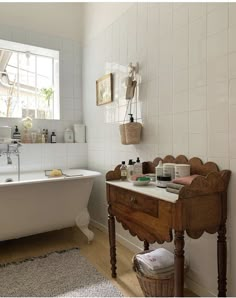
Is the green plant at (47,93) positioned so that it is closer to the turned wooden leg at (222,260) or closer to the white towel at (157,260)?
the white towel at (157,260)

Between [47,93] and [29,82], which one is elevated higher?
[29,82]

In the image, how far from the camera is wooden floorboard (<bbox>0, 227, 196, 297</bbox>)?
187cm

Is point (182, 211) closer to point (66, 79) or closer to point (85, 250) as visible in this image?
point (85, 250)

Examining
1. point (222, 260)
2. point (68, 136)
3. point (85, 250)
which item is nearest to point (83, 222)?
point (85, 250)

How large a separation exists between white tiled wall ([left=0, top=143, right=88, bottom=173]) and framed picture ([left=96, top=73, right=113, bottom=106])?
2.33 feet

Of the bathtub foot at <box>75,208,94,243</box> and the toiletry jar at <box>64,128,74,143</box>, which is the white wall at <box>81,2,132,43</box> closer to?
the toiletry jar at <box>64,128,74,143</box>

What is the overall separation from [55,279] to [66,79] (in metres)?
2.41

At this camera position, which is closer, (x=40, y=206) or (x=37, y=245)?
(x=40, y=206)

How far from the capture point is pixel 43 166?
10.1 feet

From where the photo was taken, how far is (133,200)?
5.36 ft

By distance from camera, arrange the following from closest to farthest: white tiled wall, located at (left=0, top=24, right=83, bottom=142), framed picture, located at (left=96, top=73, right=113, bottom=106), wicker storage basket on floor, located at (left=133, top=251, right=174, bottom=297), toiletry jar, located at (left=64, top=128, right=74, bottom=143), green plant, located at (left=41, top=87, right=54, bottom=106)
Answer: wicker storage basket on floor, located at (left=133, top=251, right=174, bottom=297) < framed picture, located at (left=96, top=73, right=113, bottom=106) < white tiled wall, located at (left=0, top=24, right=83, bottom=142) < toiletry jar, located at (left=64, top=128, right=74, bottom=143) < green plant, located at (left=41, top=87, right=54, bottom=106)

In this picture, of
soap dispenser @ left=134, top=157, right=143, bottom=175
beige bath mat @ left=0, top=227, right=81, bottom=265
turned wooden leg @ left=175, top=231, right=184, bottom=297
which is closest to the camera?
turned wooden leg @ left=175, top=231, right=184, bottom=297

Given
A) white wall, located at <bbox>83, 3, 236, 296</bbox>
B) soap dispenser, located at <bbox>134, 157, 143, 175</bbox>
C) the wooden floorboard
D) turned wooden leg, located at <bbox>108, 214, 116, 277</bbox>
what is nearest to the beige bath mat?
the wooden floorboard

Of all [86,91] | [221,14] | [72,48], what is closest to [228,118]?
[221,14]
